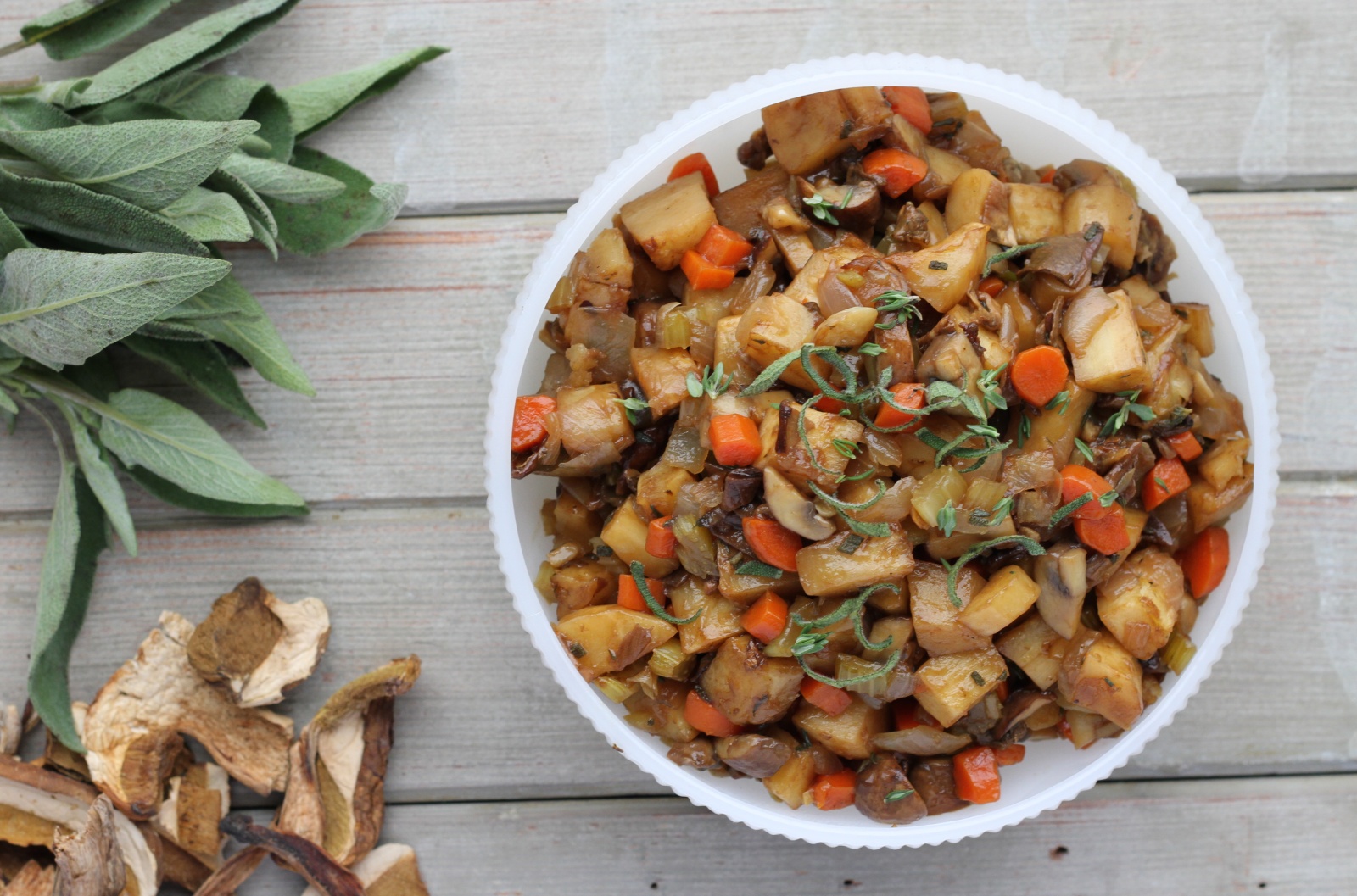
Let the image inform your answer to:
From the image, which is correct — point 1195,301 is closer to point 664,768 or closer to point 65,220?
point 664,768

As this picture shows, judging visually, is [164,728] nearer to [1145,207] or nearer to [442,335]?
[442,335]

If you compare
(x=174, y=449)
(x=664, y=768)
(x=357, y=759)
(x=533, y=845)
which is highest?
(x=174, y=449)

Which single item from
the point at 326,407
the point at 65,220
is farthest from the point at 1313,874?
the point at 65,220

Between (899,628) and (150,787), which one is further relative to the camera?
(150,787)

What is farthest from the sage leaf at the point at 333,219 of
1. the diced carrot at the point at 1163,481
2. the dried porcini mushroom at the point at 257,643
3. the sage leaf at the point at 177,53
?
the diced carrot at the point at 1163,481

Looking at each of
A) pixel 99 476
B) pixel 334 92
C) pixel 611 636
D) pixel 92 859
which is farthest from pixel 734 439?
pixel 92 859

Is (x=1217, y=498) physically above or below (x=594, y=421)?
below

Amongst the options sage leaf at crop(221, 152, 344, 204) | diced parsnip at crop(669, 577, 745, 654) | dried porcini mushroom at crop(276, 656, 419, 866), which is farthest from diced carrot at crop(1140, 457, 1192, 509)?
sage leaf at crop(221, 152, 344, 204)
